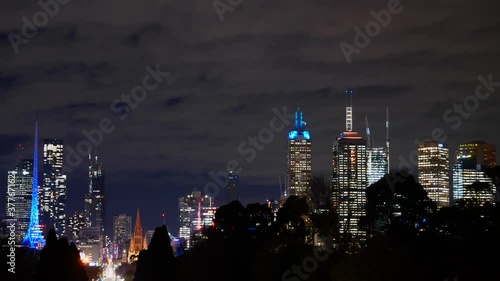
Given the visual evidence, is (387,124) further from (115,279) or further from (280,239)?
(280,239)

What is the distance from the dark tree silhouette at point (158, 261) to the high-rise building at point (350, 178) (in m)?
12.7

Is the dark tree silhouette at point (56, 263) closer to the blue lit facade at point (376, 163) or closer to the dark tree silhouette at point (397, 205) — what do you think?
the dark tree silhouette at point (397, 205)

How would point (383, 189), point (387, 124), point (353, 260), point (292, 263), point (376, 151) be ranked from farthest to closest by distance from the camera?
point (376, 151)
point (387, 124)
point (383, 189)
point (292, 263)
point (353, 260)

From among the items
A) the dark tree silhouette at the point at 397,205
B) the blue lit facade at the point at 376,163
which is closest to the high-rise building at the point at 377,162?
the blue lit facade at the point at 376,163

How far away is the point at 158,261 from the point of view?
59219mm

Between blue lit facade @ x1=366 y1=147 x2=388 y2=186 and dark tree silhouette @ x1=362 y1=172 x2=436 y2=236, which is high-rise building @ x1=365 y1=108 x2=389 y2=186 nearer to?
blue lit facade @ x1=366 y1=147 x2=388 y2=186

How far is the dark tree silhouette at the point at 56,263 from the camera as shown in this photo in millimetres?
51688

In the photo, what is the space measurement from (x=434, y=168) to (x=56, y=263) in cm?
9622

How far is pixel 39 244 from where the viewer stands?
189 metres

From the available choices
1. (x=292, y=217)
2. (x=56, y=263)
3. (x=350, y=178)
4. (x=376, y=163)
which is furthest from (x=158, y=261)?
(x=376, y=163)

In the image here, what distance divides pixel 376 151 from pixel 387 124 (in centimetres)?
1265

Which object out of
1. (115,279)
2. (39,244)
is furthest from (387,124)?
(39,244)

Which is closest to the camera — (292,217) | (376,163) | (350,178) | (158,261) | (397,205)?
(158,261)

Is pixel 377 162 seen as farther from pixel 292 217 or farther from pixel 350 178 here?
pixel 292 217
